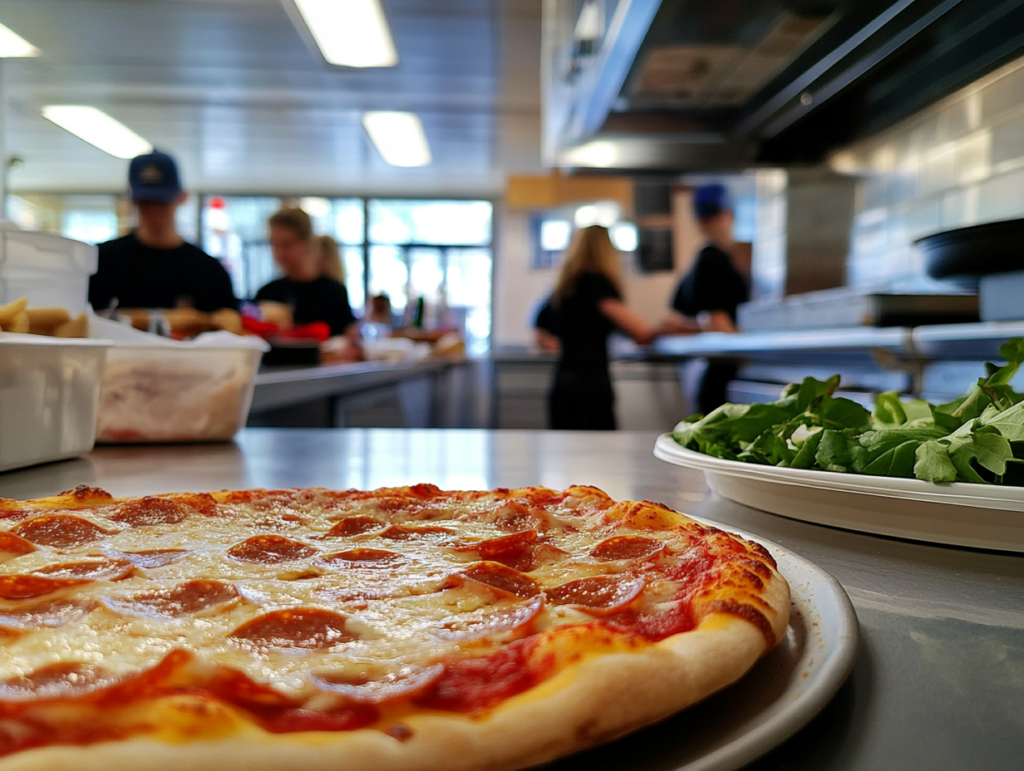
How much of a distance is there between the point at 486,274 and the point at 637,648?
10.5 meters

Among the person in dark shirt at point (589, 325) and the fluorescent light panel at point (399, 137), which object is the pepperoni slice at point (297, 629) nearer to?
the person in dark shirt at point (589, 325)

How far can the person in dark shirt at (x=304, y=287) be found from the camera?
5.13 m

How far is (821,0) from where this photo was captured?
71.0 inches

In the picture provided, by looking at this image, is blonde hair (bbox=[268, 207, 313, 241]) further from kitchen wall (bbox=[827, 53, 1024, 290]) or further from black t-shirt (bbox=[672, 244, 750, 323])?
kitchen wall (bbox=[827, 53, 1024, 290])

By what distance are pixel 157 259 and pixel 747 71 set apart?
2.64 m

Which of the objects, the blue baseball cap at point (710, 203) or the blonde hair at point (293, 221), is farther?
the blonde hair at point (293, 221)

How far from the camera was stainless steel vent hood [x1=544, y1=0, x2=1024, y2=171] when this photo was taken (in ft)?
6.33

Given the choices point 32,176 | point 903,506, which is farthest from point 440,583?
point 32,176

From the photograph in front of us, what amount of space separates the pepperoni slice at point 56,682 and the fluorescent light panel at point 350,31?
3.98 meters

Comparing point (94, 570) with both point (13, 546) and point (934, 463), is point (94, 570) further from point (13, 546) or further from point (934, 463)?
point (934, 463)

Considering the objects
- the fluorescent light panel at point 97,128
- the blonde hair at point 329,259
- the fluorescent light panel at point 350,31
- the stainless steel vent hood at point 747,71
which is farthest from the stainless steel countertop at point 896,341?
the fluorescent light panel at point 97,128

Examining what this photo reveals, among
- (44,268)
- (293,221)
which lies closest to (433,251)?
(293,221)

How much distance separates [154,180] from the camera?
3.62 metres

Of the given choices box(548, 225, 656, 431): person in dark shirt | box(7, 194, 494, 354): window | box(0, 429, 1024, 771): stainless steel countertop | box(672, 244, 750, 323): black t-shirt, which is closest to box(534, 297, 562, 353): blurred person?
box(548, 225, 656, 431): person in dark shirt
